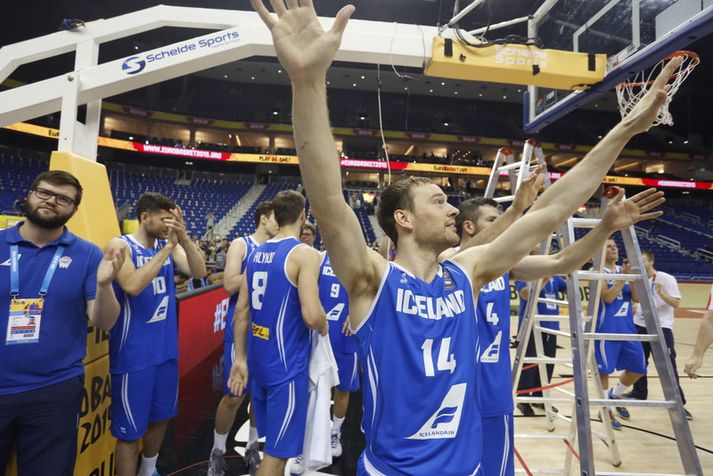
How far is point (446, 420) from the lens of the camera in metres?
1.54

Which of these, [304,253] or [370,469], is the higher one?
[304,253]

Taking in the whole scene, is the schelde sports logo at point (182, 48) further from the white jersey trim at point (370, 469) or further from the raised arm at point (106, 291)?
the white jersey trim at point (370, 469)

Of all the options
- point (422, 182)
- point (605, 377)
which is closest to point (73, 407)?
point (422, 182)

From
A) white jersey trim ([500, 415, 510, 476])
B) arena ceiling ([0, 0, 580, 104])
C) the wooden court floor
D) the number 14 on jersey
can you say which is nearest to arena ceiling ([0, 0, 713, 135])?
arena ceiling ([0, 0, 580, 104])

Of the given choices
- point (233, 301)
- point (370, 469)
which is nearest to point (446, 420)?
point (370, 469)

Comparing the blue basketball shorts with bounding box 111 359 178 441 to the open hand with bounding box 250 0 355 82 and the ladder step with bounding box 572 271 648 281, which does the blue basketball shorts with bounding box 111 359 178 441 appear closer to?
the open hand with bounding box 250 0 355 82

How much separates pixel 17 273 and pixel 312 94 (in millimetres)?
1963

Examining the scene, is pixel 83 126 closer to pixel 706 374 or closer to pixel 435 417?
pixel 435 417

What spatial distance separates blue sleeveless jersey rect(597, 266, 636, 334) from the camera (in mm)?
4844

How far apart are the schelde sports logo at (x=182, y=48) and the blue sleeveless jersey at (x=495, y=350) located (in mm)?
3061

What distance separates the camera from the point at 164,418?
2.92 meters

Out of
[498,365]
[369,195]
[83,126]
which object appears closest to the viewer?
[498,365]

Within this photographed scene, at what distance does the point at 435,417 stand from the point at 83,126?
Answer: 11.9 feet

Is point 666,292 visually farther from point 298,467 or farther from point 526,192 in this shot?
point 298,467
